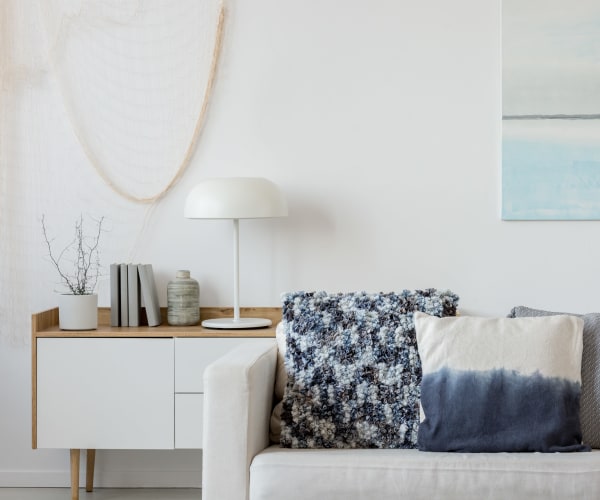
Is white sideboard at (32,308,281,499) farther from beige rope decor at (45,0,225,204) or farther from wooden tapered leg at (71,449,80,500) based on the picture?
beige rope decor at (45,0,225,204)

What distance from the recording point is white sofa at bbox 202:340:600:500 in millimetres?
2182

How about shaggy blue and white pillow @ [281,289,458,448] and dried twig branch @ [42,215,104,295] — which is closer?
shaggy blue and white pillow @ [281,289,458,448]

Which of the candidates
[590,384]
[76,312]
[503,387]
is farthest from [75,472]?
[590,384]

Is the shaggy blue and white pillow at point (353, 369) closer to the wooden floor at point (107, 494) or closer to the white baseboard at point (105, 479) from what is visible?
the wooden floor at point (107, 494)

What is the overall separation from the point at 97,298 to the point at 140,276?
0.19 m

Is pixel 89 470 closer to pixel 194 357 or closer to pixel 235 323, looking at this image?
pixel 194 357

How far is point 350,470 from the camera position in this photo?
222cm

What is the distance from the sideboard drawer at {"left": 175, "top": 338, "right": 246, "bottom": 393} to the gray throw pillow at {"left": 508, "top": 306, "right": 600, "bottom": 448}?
1.22 m

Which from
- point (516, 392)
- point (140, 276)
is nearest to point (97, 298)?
point (140, 276)

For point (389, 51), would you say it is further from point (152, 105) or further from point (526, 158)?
point (152, 105)

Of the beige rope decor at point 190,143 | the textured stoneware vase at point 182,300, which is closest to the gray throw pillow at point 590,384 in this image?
the textured stoneware vase at point 182,300

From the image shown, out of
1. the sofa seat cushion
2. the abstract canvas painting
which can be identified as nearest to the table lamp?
the abstract canvas painting

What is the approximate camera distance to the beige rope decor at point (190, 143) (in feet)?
11.4

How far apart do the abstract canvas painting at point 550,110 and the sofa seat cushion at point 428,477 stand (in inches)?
54.8
